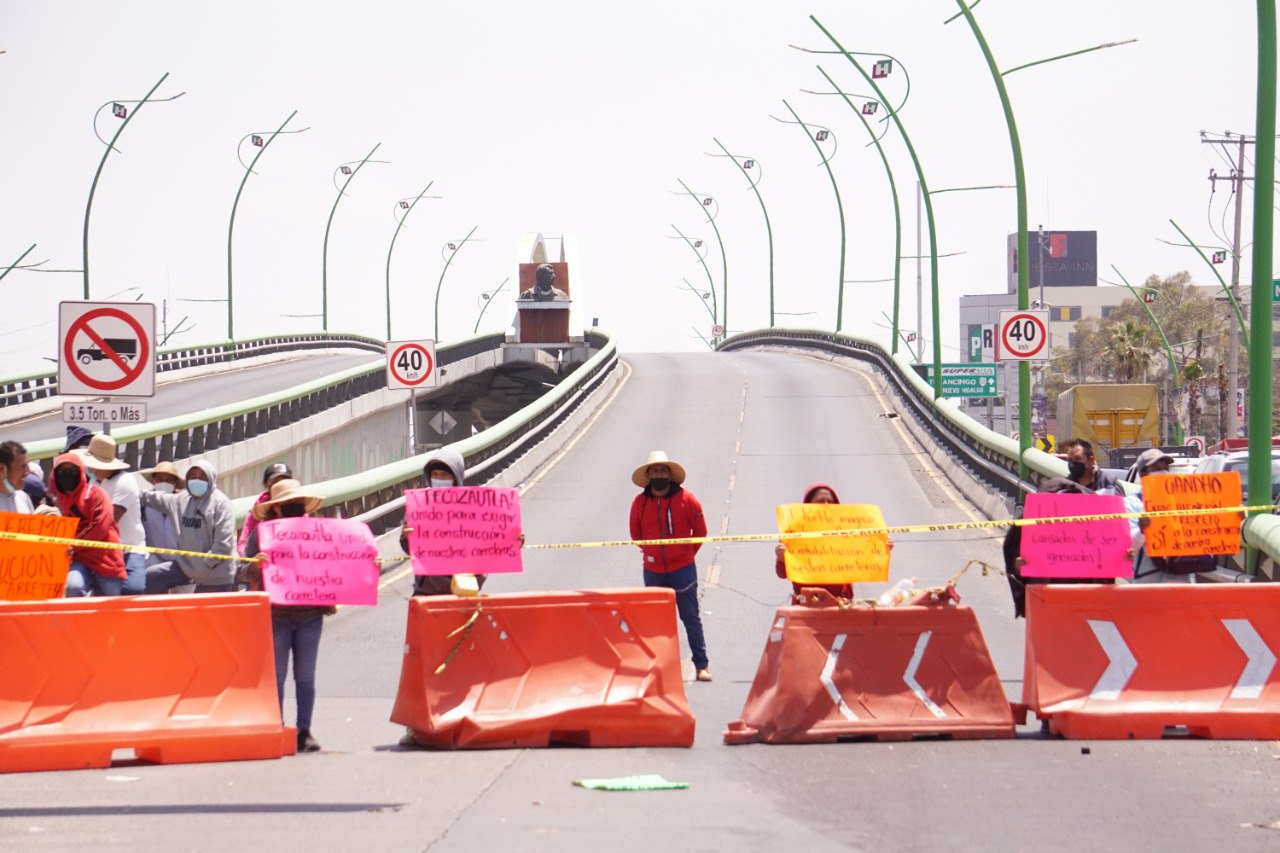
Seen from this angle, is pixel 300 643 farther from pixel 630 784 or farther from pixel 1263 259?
pixel 1263 259

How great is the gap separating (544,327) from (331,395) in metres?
39.7

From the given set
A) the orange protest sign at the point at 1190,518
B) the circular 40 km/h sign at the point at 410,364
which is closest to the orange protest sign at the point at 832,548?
the orange protest sign at the point at 1190,518

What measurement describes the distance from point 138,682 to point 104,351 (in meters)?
5.93

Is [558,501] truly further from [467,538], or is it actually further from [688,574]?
[467,538]

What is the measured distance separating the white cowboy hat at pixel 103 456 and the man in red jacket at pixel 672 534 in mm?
3877

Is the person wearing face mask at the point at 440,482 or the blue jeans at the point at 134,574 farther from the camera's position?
the blue jeans at the point at 134,574

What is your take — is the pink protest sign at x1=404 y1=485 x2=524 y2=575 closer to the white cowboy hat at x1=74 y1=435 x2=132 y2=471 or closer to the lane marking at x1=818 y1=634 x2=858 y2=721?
the lane marking at x1=818 y1=634 x2=858 y2=721

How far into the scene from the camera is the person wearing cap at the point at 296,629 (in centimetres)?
1029

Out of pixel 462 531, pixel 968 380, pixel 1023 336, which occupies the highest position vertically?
pixel 1023 336

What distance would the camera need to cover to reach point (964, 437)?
34531 mm

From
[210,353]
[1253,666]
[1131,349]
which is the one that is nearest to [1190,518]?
[1253,666]

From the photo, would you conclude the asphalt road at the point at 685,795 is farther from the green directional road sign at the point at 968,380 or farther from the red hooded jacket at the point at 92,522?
the green directional road sign at the point at 968,380

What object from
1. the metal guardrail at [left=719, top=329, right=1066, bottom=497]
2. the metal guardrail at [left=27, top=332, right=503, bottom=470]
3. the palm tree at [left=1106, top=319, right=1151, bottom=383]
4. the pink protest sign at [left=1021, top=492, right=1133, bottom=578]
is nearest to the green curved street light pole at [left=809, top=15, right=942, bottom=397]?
the metal guardrail at [left=719, top=329, right=1066, bottom=497]

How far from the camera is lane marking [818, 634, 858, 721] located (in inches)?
410
